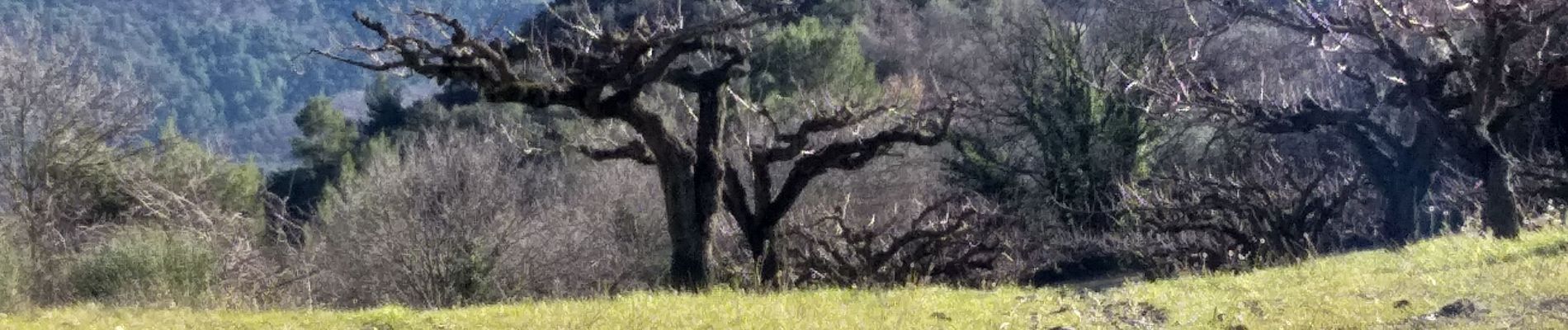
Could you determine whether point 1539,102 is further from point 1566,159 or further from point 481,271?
point 481,271

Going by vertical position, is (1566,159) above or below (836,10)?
below

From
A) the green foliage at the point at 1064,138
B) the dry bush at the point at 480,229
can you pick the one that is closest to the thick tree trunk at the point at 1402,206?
the green foliage at the point at 1064,138

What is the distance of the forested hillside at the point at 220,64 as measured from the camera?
3766 cm

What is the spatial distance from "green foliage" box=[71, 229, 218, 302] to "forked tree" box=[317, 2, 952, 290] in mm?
3840

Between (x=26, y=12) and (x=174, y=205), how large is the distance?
483 cm

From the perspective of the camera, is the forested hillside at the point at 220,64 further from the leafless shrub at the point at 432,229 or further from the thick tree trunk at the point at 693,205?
the thick tree trunk at the point at 693,205

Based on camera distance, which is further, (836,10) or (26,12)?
(836,10)

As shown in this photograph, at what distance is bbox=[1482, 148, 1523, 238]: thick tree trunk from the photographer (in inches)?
562

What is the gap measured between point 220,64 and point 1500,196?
1363 inches

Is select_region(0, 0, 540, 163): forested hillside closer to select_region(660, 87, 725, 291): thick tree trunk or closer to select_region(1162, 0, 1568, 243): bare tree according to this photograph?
select_region(660, 87, 725, 291): thick tree trunk

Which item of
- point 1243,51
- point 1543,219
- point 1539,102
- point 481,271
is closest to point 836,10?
point 1243,51

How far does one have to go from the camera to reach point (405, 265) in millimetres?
25750

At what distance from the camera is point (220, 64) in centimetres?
4088

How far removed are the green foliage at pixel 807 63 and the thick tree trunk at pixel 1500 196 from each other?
1919 cm
